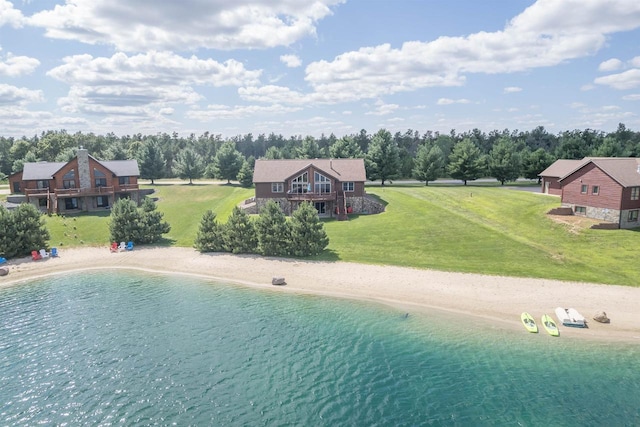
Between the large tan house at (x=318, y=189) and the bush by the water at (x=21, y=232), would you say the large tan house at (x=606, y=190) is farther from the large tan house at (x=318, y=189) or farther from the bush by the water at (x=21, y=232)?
the bush by the water at (x=21, y=232)

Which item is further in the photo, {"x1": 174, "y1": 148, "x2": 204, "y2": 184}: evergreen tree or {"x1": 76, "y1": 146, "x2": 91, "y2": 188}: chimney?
{"x1": 174, "y1": 148, "x2": 204, "y2": 184}: evergreen tree

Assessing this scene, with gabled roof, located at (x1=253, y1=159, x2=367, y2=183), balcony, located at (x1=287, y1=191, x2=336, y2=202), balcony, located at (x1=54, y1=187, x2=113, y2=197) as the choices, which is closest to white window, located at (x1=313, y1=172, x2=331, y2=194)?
gabled roof, located at (x1=253, y1=159, x2=367, y2=183)

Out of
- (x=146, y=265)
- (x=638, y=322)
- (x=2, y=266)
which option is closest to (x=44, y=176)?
(x=2, y=266)

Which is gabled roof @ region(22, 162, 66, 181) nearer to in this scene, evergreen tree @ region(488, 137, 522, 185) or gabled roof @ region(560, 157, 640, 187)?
gabled roof @ region(560, 157, 640, 187)

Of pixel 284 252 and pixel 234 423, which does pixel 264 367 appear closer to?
pixel 234 423

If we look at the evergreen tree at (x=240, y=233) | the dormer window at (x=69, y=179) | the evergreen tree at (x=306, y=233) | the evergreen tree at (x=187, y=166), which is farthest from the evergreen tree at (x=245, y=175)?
the evergreen tree at (x=306, y=233)

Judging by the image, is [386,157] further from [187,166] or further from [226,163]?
[187,166]

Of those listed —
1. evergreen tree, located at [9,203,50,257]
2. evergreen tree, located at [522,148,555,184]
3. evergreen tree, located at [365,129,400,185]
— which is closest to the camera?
evergreen tree, located at [9,203,50,257]
